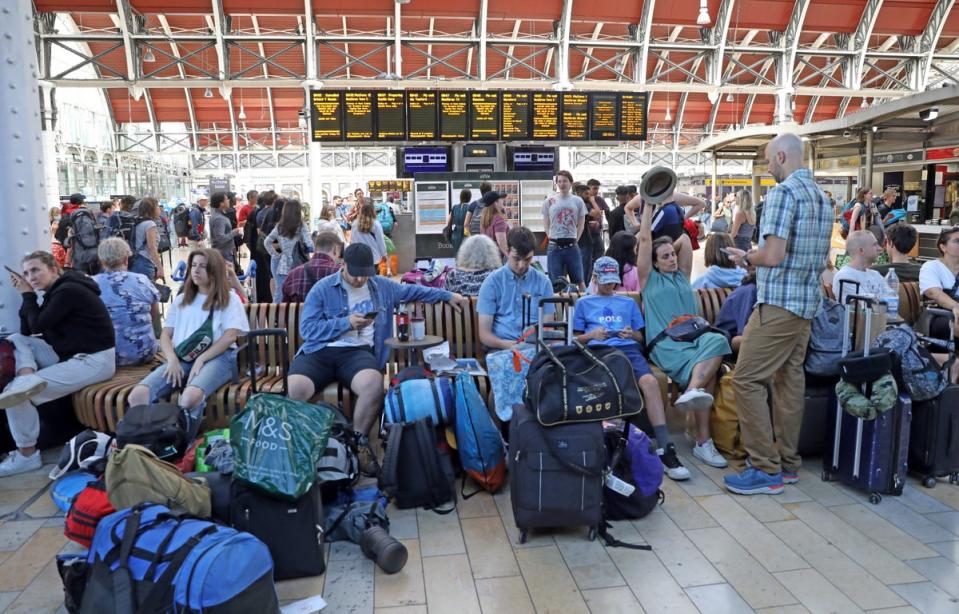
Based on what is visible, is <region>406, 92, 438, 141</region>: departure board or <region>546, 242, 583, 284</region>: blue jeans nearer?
<region>546, 242, 583, 284</region>: blue jeans

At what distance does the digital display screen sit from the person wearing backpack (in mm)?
8611

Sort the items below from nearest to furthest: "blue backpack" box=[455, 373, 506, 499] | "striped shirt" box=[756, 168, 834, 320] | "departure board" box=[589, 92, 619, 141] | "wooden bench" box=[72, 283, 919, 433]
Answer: "striped shirt" box=[756, 168, 834, 320]
"blue backpack" box=[455, 373, 506, 499]
"wooden bench" box=[72, 283, 919, 433]
"departure board" box=[589, 92, 619, 141]

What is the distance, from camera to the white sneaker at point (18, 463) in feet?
14.2

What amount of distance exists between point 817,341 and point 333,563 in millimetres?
2890

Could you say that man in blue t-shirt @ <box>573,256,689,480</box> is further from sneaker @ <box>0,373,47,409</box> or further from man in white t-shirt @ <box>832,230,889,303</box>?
sneaker @ <box>0,373,47,409</box>

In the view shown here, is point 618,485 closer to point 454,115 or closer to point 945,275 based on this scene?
point 945,275

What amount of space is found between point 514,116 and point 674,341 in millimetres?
8051

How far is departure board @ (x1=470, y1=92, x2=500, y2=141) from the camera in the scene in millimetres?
11602

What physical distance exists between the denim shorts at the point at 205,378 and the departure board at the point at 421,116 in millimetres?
7762

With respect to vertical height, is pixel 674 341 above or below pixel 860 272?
below

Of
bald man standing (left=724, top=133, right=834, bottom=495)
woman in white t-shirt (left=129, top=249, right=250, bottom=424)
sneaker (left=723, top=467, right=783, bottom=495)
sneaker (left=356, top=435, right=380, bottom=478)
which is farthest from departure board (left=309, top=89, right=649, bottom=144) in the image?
sneaker (left=723, top=467, right=783, bottom=495)

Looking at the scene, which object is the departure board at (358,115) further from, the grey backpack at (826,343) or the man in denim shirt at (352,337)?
the grey backpack at (826,343)

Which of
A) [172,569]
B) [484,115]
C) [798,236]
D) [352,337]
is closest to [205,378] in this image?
[352,337]

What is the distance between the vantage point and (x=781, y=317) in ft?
12.4
